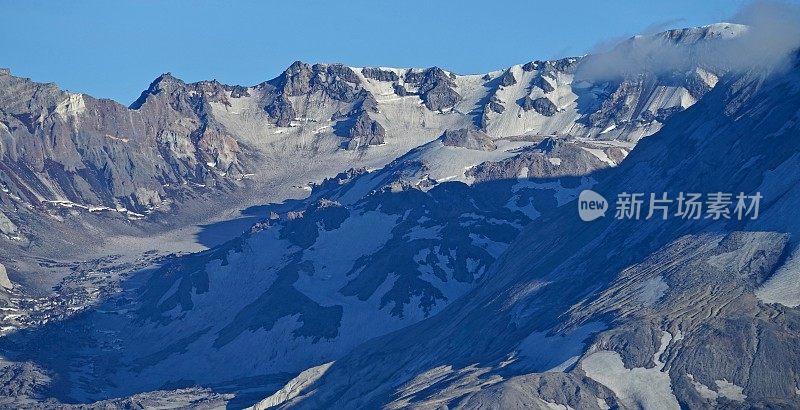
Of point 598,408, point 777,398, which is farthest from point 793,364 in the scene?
point 598,408

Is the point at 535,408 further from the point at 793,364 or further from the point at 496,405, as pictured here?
the point at 793,364

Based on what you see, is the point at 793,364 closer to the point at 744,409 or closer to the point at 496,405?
the point at 744,409

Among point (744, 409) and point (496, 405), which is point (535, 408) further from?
point (744, 409)

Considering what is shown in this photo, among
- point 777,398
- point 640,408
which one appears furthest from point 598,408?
point 777,398

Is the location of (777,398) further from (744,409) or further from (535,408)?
(535,408)

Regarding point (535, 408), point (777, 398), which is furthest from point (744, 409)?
point (535, 408)

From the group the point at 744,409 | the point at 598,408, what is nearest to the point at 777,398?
the point at 744,409
